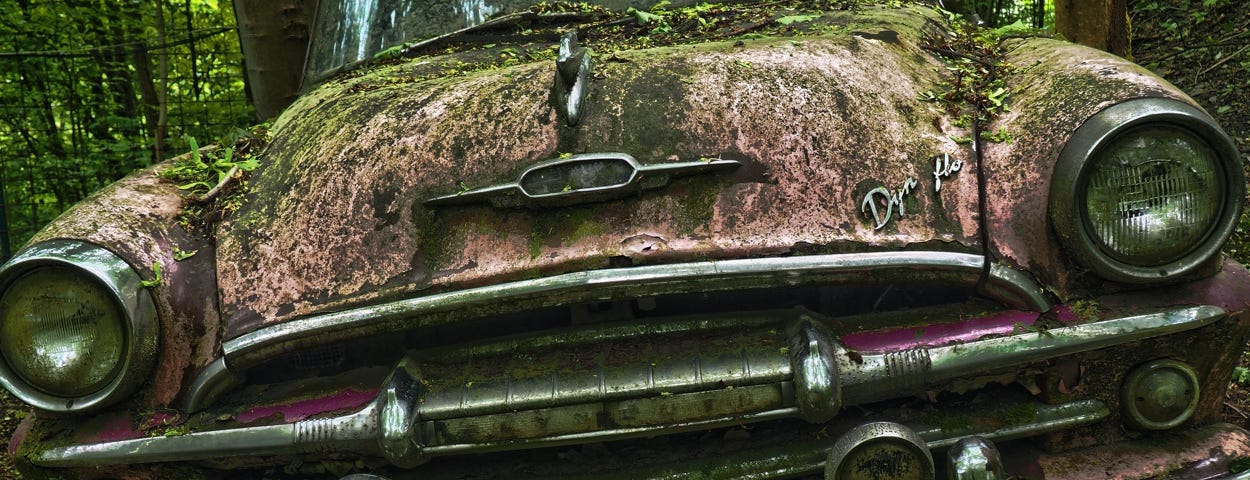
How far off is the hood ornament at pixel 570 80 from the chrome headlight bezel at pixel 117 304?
99cm

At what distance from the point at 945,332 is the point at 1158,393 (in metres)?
0.49

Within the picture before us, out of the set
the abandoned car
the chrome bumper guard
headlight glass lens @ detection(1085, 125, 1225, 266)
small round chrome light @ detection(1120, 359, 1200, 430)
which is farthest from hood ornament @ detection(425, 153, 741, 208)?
small round chrome light @ detection(1120, 359, 1200, 430)

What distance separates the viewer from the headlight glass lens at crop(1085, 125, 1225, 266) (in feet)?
5.71

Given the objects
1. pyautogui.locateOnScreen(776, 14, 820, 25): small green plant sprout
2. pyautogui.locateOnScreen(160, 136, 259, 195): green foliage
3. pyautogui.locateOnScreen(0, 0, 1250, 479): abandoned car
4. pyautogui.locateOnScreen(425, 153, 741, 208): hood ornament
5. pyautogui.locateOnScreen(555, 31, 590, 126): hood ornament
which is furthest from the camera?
pyautogui.locateOnScreen(776, 14, 820, 25): small green plant sprout

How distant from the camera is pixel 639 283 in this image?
1.74 m

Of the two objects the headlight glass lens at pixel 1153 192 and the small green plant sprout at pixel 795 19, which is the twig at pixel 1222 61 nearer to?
the small green plant sprout at pixel 795 19

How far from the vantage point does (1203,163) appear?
174cm

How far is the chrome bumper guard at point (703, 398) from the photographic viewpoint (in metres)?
1.75

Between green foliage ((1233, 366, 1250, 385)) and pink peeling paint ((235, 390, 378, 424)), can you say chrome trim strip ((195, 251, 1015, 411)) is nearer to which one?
pink peeling paint ((235, 390, 378, 424))

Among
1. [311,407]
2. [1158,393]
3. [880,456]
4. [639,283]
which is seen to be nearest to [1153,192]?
[1158,393]

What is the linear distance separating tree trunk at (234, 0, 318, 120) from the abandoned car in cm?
335

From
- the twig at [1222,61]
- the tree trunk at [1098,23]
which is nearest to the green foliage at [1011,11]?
the twig at [1222,61]

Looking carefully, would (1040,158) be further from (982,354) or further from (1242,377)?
(1242,377)

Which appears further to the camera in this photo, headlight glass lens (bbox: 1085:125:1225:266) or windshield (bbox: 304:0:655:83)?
windshield (bbox: 304:0:655:83)
